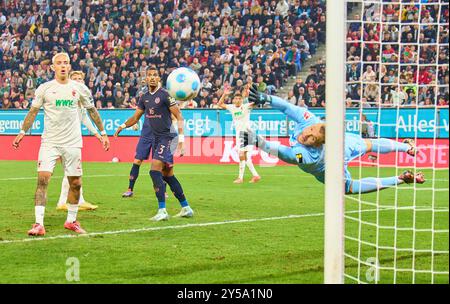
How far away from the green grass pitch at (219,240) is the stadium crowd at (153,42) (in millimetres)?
10639

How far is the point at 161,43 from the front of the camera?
27.4m

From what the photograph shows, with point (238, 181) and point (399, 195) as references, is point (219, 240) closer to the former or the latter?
Result: point (399, 195)

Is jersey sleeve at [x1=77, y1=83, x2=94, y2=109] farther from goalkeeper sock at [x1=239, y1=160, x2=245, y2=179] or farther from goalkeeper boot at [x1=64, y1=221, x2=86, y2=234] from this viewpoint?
goalkeeper sock at [x1=239, y1=160, x2=245, y2=179]

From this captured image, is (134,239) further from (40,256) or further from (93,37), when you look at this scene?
(93,37)

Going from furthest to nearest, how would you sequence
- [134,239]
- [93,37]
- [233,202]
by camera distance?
[93,37] < [233,202] < [134,239]

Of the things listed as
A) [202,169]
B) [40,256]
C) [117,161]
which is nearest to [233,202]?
[40,256]

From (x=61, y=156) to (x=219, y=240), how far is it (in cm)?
224

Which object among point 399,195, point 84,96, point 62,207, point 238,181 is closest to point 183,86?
point 84,96

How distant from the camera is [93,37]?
28.8 metres

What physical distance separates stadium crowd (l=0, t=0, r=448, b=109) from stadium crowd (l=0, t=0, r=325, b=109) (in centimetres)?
3

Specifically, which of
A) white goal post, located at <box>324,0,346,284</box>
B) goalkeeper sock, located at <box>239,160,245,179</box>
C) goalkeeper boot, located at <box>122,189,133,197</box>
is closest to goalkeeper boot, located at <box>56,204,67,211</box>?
goalkeeper boot, located at <box>122,189,133,197</box>

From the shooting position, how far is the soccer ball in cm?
1082

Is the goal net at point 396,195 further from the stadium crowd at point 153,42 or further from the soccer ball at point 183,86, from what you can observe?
the stadium crowd at point 153,42

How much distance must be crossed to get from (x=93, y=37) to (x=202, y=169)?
10.9m
